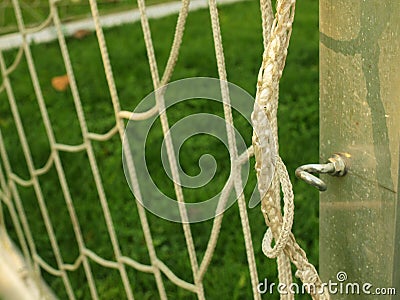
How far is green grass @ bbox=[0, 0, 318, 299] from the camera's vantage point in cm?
143

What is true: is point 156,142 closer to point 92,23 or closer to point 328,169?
point 328,169

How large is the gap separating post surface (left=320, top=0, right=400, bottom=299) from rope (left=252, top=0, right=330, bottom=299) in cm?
5

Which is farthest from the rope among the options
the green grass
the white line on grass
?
the white line on grass

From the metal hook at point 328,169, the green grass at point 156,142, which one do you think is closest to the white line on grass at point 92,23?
the green grass at point 156,142

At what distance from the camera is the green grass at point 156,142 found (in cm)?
143

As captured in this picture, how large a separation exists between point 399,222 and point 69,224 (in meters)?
1.23

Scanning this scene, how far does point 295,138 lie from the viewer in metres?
1.91

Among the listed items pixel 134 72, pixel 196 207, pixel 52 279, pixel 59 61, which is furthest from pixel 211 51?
pixel 52 279

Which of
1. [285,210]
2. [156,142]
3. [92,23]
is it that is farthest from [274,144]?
[92,23]

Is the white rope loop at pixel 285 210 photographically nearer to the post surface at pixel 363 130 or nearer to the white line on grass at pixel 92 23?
the post surface at pixel 363 130

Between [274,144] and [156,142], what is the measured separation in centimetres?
150

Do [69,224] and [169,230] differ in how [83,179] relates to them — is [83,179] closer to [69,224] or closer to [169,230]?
[69,224]

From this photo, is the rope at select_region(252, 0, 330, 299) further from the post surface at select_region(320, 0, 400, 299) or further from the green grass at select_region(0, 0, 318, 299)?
the green grass at select_region(0, 0, 318, 299)

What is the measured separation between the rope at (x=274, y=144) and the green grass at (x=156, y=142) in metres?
0.73
